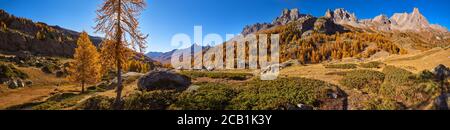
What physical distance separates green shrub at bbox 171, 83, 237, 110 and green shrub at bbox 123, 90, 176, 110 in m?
0.96

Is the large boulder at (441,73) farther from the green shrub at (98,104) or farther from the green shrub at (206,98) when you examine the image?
the green shrub at (98,104)

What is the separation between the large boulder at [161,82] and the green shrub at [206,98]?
283cm

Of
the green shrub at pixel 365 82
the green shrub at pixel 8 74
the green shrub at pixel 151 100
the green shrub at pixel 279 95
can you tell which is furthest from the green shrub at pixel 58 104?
the green shrub at pixel 8 74

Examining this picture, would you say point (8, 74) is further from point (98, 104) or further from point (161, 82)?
point (161, 82)

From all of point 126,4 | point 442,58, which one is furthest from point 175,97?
point 442,58

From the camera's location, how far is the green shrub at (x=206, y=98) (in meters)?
22.2

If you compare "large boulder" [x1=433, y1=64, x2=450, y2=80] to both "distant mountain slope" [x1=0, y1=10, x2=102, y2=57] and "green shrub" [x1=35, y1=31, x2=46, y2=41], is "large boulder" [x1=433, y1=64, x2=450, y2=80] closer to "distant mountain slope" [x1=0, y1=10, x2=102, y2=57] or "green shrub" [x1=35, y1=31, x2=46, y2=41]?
"distant mountain slope" [x1=0, y1=10, x2=102, y2=57]

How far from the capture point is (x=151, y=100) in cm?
2466

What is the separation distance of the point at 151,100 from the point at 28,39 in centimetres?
15015

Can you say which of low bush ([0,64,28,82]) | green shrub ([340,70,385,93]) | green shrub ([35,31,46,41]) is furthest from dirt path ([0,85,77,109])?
green shrub ([35,31,46,41])

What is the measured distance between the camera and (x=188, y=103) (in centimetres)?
2317

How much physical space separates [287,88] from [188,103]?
9159 mm

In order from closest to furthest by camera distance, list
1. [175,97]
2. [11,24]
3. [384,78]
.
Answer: [175,97]
[384,78]
[11,24]
